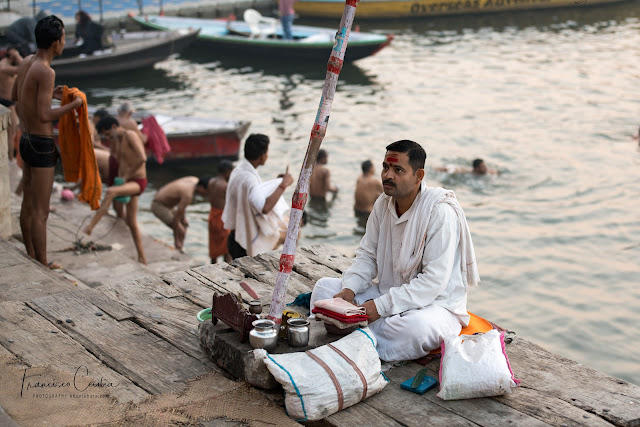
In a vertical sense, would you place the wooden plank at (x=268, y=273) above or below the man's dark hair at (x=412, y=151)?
below

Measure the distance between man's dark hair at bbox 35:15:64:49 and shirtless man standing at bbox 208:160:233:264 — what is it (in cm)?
319

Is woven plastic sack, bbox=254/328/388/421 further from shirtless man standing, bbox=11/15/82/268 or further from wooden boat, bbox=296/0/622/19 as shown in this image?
wooden boat, bbox=296/0/622/19

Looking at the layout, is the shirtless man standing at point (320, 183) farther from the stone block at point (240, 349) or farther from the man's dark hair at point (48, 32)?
the stone block at point (240, 349)

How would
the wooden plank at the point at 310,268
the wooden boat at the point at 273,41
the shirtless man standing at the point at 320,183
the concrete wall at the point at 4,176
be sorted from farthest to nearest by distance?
1. the wooden boat at the point at 273,41
2. the shirtless man standing at the point at 320,183
3. the concrete wall at the point at 4,176
4. the wooden plank at the point at 310,268

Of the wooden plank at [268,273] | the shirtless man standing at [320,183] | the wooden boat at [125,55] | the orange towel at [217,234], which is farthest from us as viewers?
the wooden boat at [125,55]

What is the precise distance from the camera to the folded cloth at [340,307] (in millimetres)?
3768

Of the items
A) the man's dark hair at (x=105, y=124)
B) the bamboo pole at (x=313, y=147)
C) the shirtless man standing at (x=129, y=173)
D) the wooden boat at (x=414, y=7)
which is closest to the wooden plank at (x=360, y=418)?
the bamboo pole at (x=313, y=147)

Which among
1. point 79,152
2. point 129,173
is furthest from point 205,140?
point 79,152

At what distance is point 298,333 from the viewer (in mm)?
3725

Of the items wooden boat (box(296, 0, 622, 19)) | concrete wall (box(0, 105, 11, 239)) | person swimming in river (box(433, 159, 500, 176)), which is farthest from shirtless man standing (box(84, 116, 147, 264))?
wooden boat (box(296, 0, 622, 19))

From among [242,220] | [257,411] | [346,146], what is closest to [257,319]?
[257,411]

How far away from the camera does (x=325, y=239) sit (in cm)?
1087

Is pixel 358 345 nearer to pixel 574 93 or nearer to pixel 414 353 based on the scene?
pixel 414 353

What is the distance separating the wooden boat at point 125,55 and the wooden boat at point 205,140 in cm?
615
